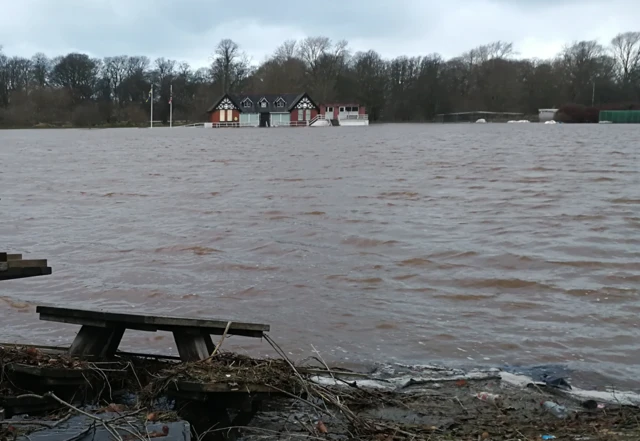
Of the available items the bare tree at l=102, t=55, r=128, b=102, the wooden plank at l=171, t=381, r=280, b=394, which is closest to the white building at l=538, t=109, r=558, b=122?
the bare tree at l=102, t=55, r=128, b=102

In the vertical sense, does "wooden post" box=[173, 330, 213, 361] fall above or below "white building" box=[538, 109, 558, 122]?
below

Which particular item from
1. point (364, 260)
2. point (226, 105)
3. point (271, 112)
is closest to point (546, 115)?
point (271, 112)

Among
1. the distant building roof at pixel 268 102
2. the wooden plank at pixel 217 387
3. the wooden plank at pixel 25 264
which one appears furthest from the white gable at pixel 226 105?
the wooden plank at pixel 217 387

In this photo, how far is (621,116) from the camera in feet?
282

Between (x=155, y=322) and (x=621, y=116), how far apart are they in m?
92.0

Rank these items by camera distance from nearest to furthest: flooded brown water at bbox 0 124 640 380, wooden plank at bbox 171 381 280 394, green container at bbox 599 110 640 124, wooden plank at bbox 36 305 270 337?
wooden plank at bbox 171 381 280 394 < wooden plank at bbox 36 305 270 337 < flooded brown water at bbox 0 124 640 380 < green container at bbox 599 110 640 124

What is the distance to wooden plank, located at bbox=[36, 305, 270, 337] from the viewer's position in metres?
4.48

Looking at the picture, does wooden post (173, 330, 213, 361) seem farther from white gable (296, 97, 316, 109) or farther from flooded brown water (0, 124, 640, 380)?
white gable (296, 97, 316, 109)

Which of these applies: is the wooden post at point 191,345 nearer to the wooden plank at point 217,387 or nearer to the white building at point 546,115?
the wooden plank at point 217,387

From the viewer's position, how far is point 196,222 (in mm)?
14477

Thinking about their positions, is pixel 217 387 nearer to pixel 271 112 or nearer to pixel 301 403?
pixel 301 403

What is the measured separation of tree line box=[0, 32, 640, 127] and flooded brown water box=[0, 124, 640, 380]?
76.3 meters

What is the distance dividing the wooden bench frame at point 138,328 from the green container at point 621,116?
8980cm

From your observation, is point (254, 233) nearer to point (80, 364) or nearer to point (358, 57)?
point (80, 364)
